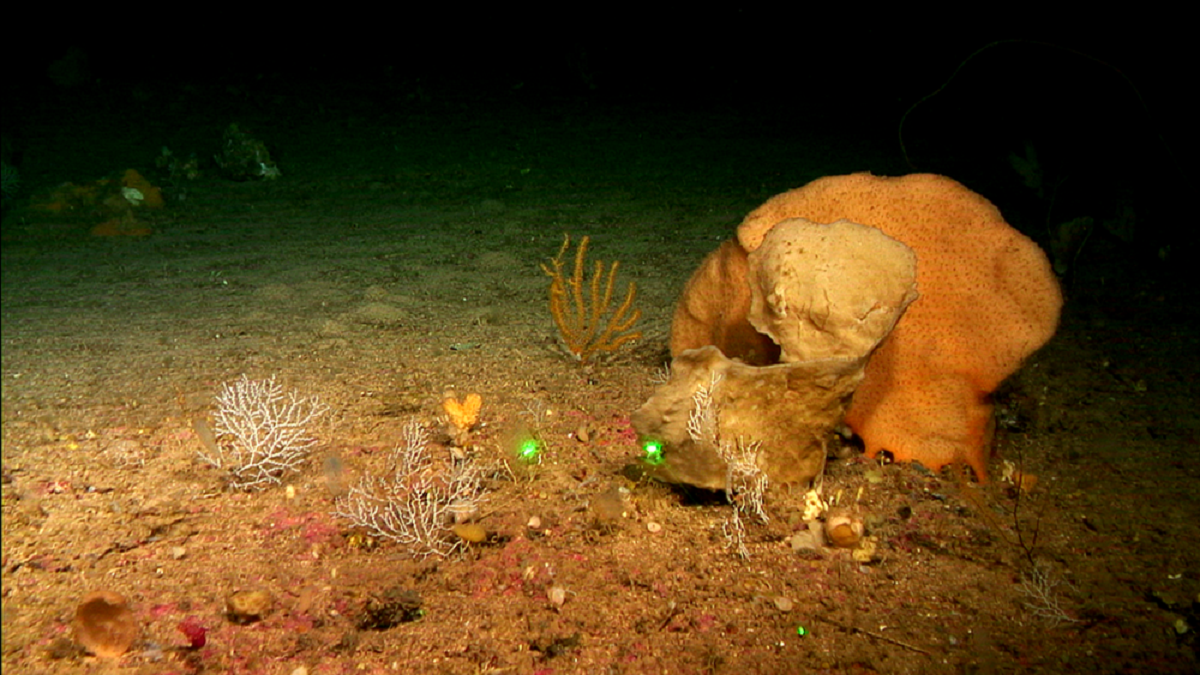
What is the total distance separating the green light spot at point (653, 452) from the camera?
2639mm

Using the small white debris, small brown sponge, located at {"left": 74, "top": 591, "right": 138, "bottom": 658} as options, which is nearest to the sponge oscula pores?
the small white debris

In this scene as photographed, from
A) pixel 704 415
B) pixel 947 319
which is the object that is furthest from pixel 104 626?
pixel 947 319

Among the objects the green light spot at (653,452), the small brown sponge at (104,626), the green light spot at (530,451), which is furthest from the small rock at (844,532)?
the small brown sponge at (104,626)

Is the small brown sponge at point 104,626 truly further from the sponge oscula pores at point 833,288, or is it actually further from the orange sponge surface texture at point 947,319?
the orange sponge surface texture at point 947,319

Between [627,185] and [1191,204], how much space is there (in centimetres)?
499

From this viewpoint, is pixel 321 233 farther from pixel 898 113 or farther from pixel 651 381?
pixel 898 113

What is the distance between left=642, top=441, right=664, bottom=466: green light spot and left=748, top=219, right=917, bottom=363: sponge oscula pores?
1.96 ft

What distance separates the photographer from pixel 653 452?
2.68 metres

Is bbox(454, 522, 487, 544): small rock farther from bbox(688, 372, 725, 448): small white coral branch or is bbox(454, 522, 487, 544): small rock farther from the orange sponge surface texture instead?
the orange sponge surface texture

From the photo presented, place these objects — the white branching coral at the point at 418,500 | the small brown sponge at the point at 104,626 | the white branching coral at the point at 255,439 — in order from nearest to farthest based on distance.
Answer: the small brown sponge at the point at 104,626 → the white branching coral at the point at 418,500 → the white branching coral at the point at 255,439

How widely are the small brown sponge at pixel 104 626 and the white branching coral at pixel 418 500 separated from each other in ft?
2.33

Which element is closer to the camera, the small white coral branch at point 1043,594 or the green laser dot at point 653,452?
the small white coral branch at point 1043,594

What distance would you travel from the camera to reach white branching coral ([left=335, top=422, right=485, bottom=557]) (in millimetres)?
2469

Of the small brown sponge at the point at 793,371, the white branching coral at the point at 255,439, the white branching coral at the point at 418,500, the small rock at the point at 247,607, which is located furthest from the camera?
the white branching coral at the point at 255,439
